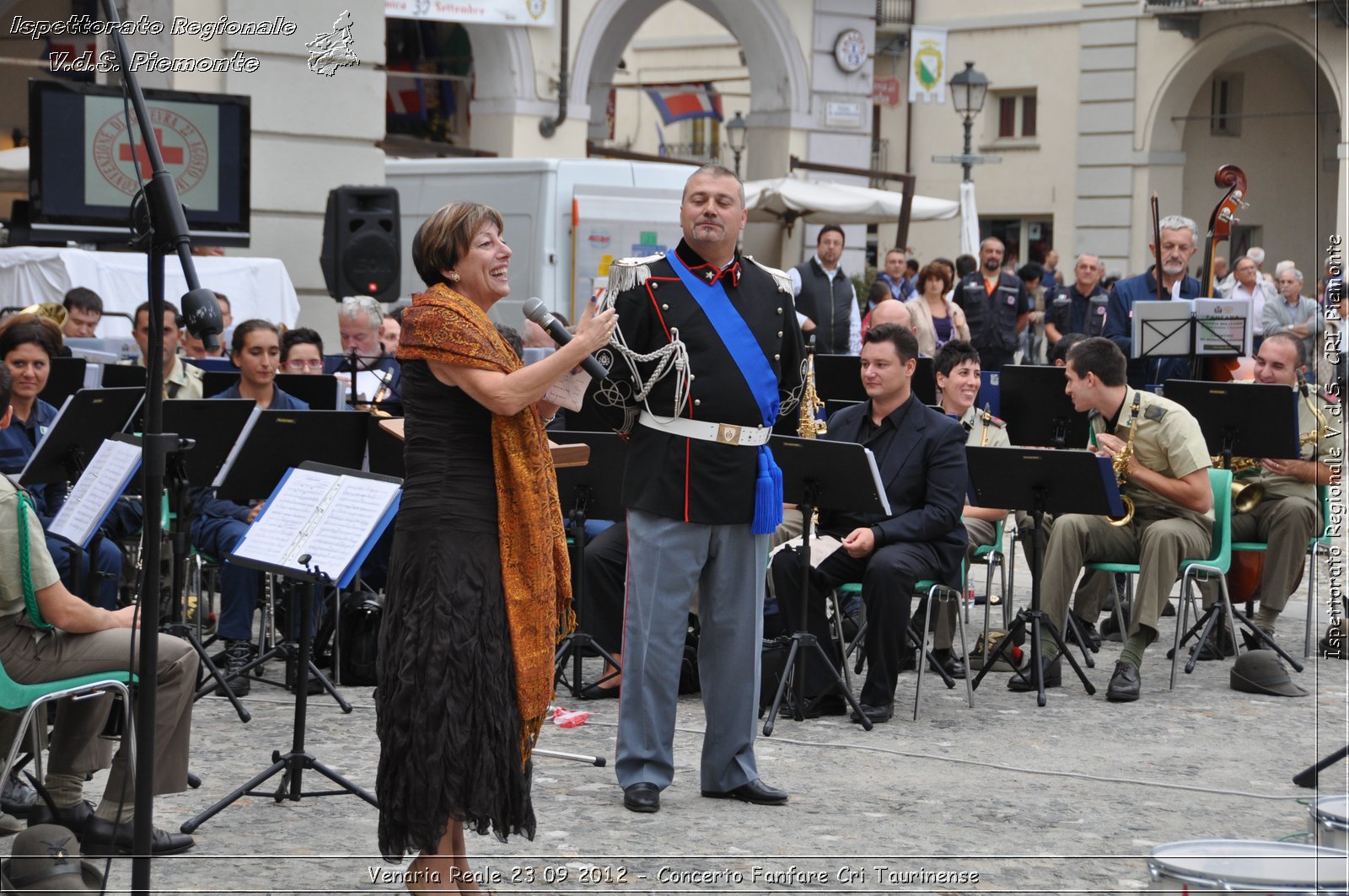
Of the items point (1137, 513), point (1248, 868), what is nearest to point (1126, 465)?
point (1137, 513)

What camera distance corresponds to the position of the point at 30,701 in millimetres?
4973

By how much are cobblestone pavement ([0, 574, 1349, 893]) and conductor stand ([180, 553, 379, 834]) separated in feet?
0.26

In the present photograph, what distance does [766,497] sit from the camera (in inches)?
231

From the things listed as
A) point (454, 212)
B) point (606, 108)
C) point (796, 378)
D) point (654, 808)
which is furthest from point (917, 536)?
point (606, 108)

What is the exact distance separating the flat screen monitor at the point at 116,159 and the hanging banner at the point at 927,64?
17756 millimetres

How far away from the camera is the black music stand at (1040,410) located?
948cm

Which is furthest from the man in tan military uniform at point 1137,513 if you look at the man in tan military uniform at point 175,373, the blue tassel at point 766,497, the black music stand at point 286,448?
the man in tan military uniform at point 175,373

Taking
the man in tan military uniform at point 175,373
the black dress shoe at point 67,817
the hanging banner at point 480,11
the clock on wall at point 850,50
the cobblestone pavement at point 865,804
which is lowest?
the cobblestone pavement at point 865,804

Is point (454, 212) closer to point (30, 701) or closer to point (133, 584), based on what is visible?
point (30, 701)

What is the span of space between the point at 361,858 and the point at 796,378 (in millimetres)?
2285

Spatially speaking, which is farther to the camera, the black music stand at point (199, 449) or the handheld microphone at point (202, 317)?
the black music stand at point (199, 449)

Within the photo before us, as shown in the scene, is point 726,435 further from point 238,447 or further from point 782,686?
point 238,447

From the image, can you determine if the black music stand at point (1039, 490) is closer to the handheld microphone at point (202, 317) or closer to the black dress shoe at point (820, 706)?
the black dress shoe at point (820, 706)

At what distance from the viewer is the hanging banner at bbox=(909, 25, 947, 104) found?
28172 mm
